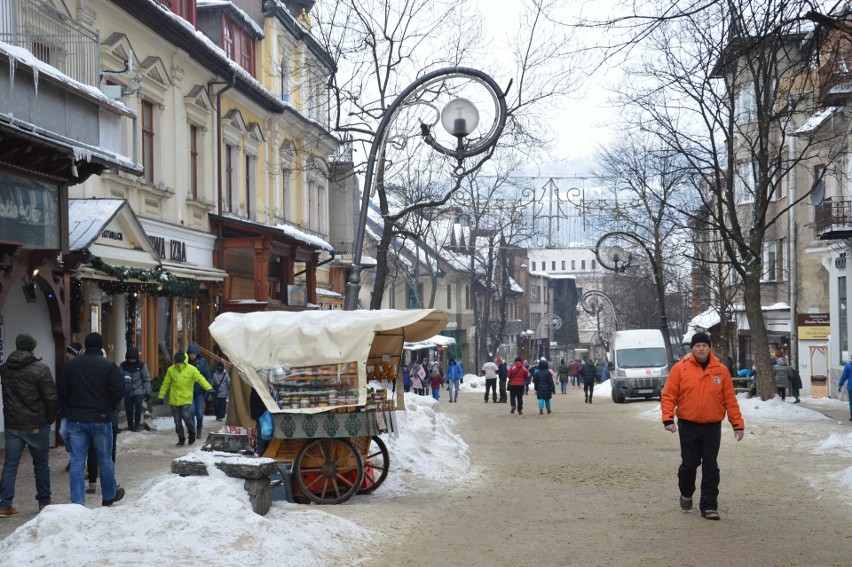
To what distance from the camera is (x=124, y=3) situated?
21750mm

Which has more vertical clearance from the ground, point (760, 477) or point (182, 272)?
point (182, 272)

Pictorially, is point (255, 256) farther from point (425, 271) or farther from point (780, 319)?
point (425, 271)

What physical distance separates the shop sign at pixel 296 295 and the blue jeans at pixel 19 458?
19.7 meters

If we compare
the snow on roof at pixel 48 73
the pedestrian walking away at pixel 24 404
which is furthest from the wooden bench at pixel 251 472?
the snow on roof at pixel 48 73

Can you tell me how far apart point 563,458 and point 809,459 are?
3819 mm

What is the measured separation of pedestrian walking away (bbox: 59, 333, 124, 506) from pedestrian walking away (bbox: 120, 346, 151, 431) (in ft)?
26.8

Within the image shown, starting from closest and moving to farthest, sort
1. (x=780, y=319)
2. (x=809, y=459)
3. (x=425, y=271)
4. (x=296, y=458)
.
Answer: (x=296, y=458) < (x=809, y=459) < (x=780, y=319) < (x=425, y=271)

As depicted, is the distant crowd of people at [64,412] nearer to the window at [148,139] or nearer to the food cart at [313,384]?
the food cart at [313,384]

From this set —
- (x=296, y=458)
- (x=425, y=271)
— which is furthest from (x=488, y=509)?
(x=425, y=271)

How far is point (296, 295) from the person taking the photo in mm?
31203

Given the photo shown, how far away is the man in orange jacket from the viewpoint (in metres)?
10.8

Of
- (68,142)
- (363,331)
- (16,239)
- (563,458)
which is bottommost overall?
(563,458)

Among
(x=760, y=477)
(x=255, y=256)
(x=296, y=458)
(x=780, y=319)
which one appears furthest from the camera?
(x=780, y=319)

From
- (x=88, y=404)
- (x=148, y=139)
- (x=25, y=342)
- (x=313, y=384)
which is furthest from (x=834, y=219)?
(x=25, y=342)
